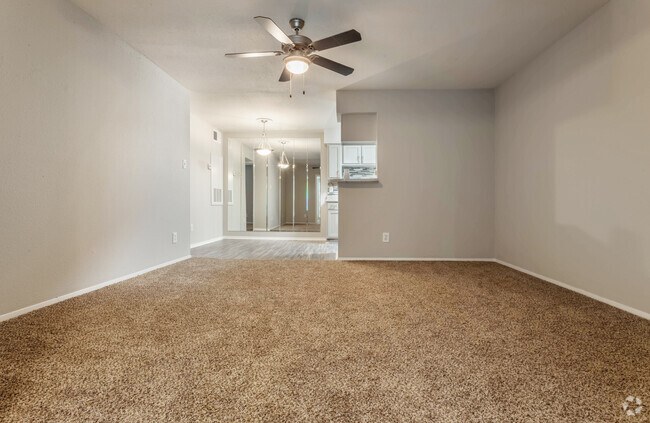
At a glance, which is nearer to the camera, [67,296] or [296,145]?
[67,296]

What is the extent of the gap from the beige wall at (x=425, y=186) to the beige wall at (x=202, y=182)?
305 centimetres

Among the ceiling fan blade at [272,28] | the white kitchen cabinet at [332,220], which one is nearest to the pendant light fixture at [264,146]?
the white kitchen cabinet at [332,220]

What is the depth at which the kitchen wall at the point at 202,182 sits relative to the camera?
18.2 ft

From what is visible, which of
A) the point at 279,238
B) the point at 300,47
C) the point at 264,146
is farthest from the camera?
the point at 264,146

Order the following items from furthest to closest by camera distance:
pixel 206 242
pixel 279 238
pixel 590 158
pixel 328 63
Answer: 1. pixel 279 238
2. pixel 206 242
3. pixel 328 63
4. pixel 590 158

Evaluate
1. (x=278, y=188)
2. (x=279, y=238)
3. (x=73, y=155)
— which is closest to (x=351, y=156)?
(x=278, y=188)

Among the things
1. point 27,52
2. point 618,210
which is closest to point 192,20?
point 27,52

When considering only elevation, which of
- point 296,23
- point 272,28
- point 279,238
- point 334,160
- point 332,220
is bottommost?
point 279,238

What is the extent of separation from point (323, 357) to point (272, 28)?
228 cm

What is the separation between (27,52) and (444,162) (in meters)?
4.21

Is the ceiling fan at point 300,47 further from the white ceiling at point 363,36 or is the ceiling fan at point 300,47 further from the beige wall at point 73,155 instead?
the beige wall at point 73,155

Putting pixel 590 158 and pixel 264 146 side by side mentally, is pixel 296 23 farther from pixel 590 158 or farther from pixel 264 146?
pixel 264 146

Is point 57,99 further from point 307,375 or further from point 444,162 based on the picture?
point 444,162

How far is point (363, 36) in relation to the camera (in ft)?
9.36
